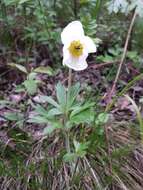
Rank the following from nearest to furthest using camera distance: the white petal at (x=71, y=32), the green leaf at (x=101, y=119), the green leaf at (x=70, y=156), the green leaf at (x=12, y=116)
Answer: the white petal at (x=71, y=32), the green leaf at (x=70, y=156), the green leaf at (x=101, y=119), the green leaf at (x=12, y=116)

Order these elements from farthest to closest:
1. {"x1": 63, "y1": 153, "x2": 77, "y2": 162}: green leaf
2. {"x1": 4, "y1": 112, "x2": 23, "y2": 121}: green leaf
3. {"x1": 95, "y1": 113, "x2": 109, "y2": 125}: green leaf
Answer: {"x1": 4, "y1": 112, "x2": 23, "y2": 121}: green leaf, {"x1": 95, "y1": 113, "x2": 109, "y2": 125}: green leaf, {"x1": 63, "y1": 153, "x2": 77, "y2": 162}: green leaf


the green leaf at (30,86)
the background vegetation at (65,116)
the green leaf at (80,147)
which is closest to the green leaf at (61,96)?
the background vegetation at (65,116)

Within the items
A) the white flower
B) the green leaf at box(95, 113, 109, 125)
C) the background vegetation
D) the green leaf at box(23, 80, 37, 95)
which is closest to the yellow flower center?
the white flower

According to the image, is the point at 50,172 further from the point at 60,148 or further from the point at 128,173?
the point at 128,173

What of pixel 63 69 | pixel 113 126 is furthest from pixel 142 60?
pixel 113 126

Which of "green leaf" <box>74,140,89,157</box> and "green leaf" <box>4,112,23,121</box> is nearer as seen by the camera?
"green leaf" <box>74,140,89,157</box>

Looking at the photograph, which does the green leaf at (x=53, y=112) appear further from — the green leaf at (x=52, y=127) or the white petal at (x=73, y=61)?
the white petal at (x=73, y=61)

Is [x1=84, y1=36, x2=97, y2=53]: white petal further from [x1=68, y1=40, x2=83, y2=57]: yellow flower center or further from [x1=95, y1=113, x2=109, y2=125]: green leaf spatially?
[x1=95, y1=113, x2=109, y2=125]: green leaf

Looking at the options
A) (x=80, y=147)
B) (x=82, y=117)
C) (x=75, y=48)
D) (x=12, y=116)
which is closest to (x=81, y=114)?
(x=82, y=117)

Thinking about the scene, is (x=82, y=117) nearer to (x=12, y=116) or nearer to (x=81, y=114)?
(x=81, y=114)
